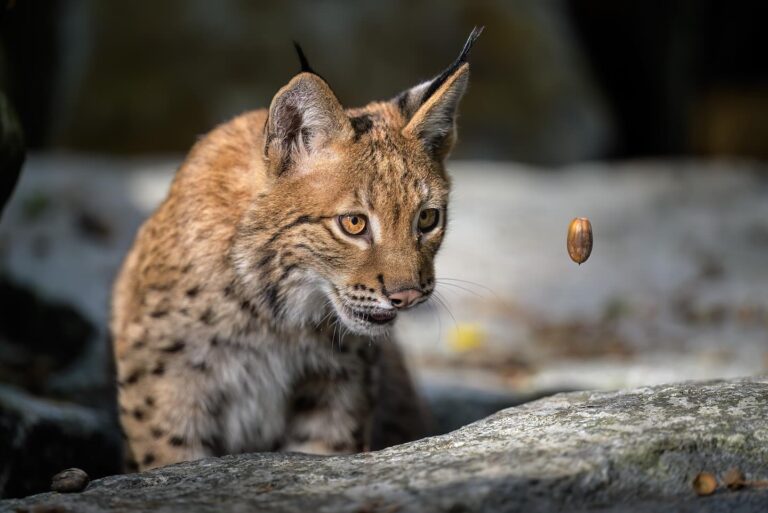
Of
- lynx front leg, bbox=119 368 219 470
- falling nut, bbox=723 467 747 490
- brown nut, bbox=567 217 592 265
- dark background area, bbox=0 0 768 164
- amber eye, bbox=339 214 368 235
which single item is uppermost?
dark background area, bbox=0 0 768 164

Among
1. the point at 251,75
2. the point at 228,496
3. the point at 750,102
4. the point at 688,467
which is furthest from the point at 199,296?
the point at 750,102

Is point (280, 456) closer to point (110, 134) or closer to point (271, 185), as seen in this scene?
point (271, 185)

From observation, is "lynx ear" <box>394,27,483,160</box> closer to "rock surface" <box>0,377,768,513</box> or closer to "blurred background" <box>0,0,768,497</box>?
"rock surface" <box>0,377,768,513</box>

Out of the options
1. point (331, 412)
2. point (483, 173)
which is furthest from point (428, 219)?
point (483, 173)

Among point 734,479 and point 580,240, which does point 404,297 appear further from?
point 734,479

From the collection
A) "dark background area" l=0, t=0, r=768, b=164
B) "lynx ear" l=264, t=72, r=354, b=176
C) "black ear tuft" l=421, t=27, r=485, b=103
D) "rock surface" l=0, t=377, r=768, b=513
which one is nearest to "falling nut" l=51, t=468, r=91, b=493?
"rock surface" l=0, t=377, r=768, b=513

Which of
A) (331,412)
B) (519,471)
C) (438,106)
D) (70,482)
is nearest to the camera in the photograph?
(519,471)
